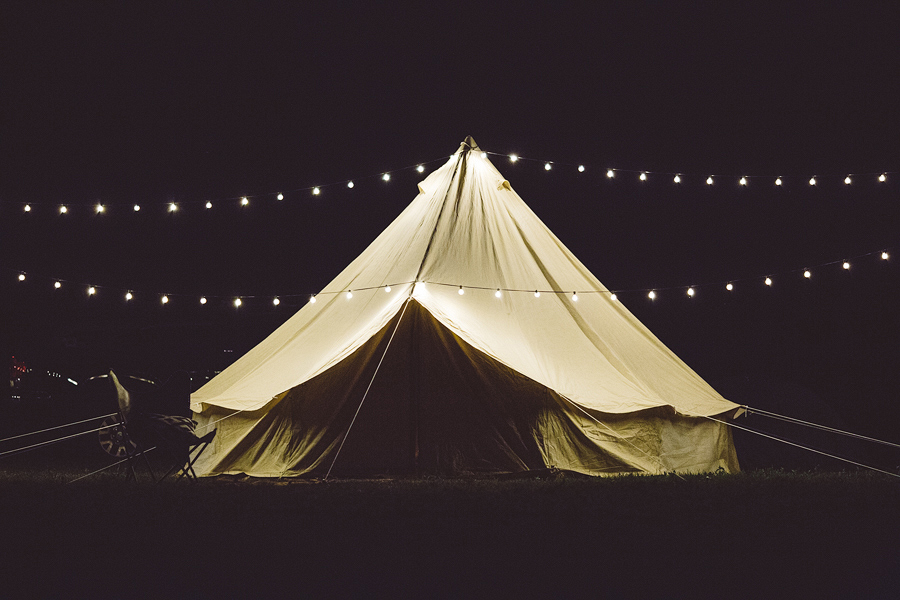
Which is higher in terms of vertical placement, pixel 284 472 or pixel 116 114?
pixel 116 114

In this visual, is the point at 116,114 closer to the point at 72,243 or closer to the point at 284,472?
the point at 72,243

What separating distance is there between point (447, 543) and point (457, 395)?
7.00 feet

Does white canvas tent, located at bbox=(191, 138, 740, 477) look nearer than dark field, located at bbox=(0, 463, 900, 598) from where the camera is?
No

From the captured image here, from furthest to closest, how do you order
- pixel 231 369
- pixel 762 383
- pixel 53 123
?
pixel 53 123
pixel 762 383
pixel 231 369

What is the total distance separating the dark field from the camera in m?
2.07

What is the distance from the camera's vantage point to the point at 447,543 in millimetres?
2492

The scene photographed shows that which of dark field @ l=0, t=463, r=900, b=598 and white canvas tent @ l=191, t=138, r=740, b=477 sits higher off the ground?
white canvas tent @ l=191, t=138, r=740, b=477

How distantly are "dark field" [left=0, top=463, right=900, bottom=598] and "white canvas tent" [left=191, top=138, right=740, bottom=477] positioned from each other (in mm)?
781

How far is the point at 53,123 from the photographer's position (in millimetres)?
10734

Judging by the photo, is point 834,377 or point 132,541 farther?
point 834,377

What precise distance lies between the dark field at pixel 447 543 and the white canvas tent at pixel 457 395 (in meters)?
0.78

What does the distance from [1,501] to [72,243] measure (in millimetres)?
9529

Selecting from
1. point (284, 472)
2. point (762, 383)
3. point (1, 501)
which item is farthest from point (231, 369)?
point (762, 383)

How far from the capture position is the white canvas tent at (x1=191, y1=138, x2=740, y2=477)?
4.48m
